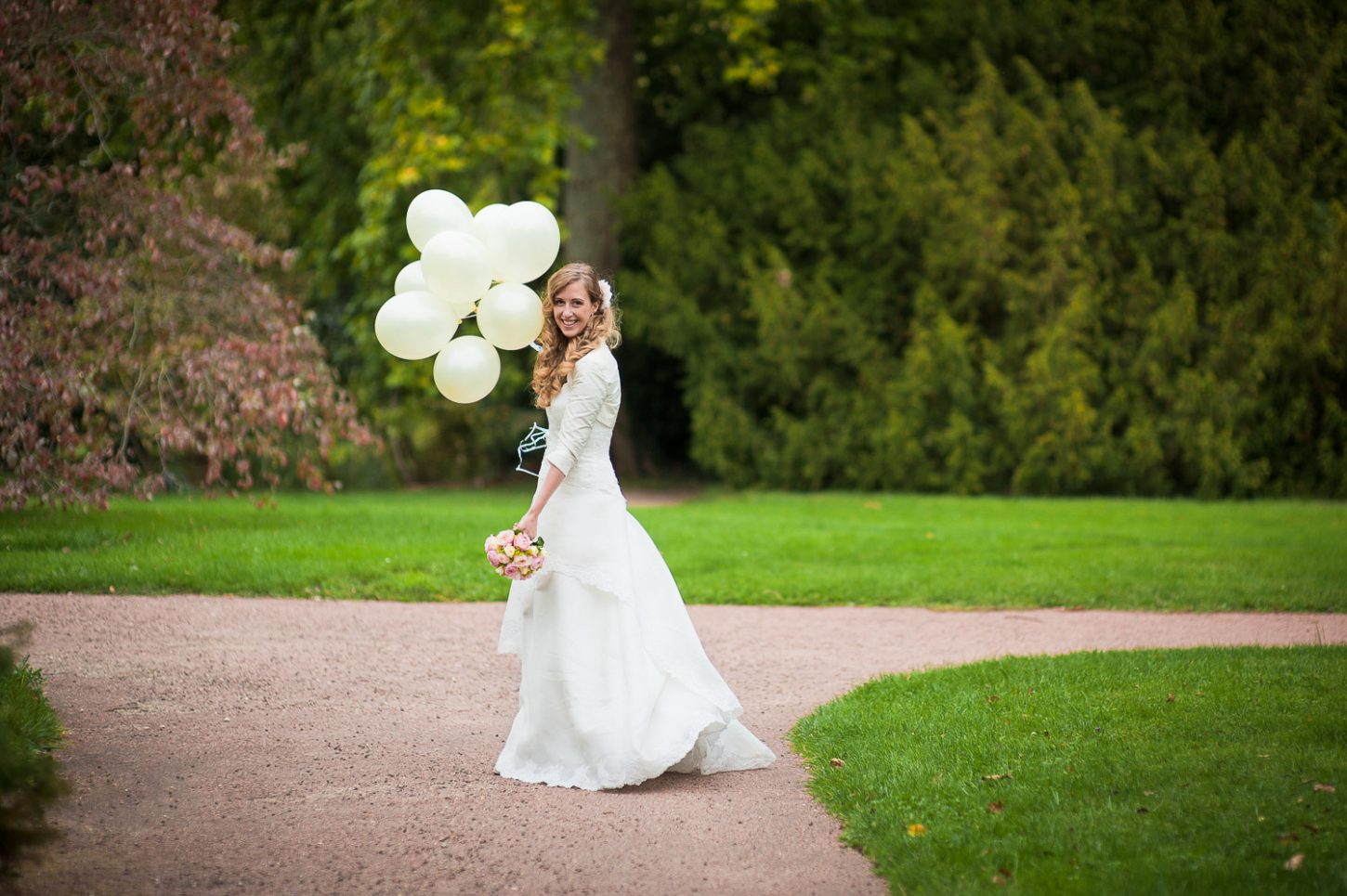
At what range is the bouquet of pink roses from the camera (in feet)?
16.5

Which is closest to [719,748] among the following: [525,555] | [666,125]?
[525,555]

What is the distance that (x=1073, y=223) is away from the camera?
16.6m

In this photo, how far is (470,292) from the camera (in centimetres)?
540

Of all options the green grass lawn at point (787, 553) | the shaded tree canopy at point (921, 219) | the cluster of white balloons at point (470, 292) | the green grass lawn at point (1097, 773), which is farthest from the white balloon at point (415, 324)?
the shaded tree canopy at point (921, 219)

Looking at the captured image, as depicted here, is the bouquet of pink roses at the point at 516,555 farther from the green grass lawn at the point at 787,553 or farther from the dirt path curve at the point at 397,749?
the green grass lawn at the point at 787,553

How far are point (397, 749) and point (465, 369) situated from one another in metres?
1.71

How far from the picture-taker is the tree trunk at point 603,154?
19156 millimetres

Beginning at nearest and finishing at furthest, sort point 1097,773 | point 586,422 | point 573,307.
→ point 1097,773 < point 586,422 < point 573,307

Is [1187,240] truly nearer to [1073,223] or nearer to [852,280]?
[1073,223]

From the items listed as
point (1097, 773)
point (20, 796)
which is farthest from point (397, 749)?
point (1097, 773)

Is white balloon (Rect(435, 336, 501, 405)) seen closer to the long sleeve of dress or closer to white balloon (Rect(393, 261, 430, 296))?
white balloon (Rect(393, 261, 430, 296))

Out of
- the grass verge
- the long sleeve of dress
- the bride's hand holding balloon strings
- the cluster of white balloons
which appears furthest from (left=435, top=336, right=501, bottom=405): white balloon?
the grass verge

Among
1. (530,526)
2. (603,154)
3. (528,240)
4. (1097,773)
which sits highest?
(603,154)

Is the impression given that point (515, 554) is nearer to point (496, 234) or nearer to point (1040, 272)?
point (496, 234)
